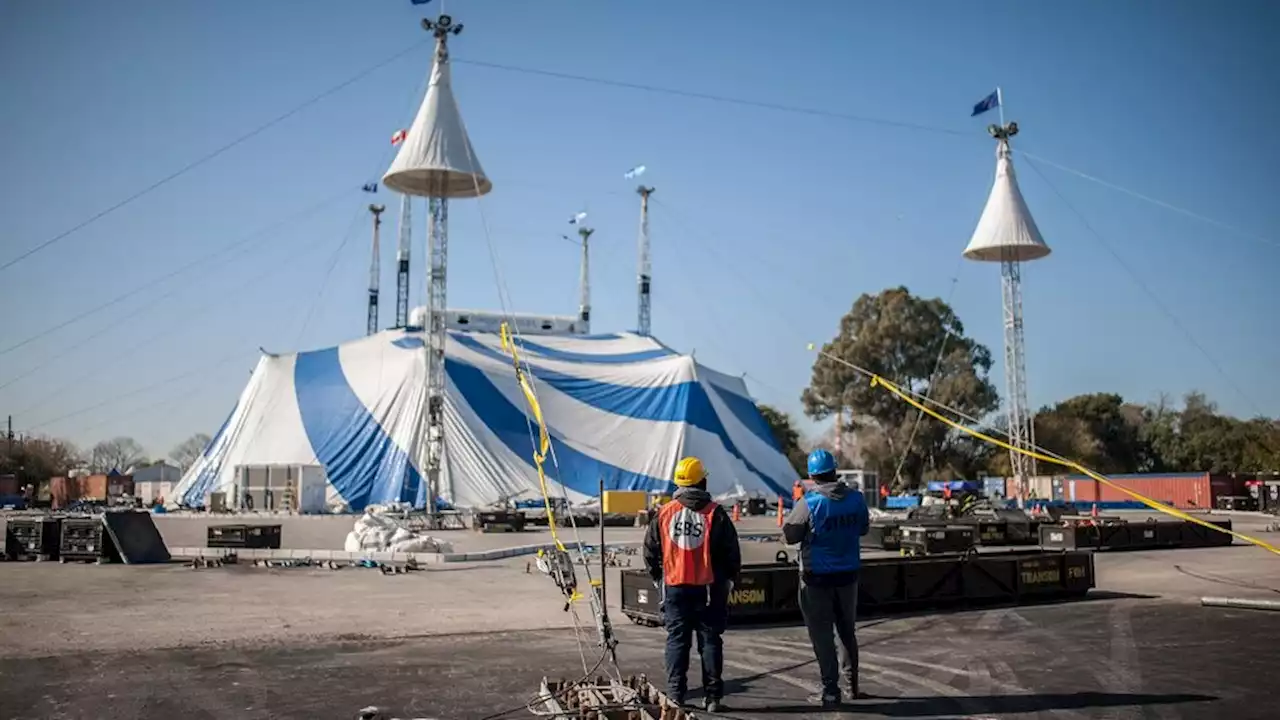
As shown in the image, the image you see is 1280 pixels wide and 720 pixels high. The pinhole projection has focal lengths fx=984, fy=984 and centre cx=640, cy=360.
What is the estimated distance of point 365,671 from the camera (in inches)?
314

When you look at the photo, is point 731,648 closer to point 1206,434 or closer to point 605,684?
point 605,684

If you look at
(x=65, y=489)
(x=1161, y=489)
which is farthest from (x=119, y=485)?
(x=1161, y=489)

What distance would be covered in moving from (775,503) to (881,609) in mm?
36576

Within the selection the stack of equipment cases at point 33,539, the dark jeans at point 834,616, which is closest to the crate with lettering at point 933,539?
the dark jeans at point 834,616

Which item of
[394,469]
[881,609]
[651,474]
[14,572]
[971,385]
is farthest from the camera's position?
[971,385]

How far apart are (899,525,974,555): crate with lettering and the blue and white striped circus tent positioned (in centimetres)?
2013

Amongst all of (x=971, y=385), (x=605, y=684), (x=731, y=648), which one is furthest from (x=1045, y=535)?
(x=971, y=385)

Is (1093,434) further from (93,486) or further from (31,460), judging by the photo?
(31,460)

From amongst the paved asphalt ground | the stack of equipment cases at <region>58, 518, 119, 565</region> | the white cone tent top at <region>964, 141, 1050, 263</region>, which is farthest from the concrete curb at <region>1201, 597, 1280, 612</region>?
the white cone tent top at <region>964, 141, 1050, 263</region>

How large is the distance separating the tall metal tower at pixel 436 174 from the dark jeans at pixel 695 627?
28619 mm

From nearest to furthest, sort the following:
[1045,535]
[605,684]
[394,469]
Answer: [605,684]
[1045,535]
[394,469]

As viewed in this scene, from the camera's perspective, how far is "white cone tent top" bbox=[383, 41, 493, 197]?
34.0 m

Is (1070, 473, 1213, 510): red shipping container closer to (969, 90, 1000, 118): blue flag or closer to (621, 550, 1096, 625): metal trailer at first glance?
(969, 90, 1000, 118): blue flag

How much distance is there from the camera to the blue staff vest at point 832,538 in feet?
23.2
